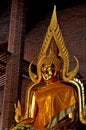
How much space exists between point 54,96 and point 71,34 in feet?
12.9

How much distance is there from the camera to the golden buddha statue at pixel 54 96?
549 cm

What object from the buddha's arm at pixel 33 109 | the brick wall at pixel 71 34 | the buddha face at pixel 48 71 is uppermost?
the brick wall at pixel 71 34

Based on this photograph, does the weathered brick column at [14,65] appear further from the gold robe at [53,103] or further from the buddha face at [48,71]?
the buddha face at [48,71]

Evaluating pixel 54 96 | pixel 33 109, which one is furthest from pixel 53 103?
pixel 33 109

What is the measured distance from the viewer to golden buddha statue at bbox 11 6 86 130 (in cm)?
549

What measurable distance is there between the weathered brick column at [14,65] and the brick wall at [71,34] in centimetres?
252

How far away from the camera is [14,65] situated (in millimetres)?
6777

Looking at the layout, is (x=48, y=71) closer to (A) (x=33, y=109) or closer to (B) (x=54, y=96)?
(B) (x=54, y=96)

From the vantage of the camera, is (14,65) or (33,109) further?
(14,65)

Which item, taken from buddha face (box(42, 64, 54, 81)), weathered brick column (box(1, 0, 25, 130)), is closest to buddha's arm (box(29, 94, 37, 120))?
buddha face (box(42, 64, 54, 81))

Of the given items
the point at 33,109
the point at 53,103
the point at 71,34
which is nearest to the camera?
the point at 53,103

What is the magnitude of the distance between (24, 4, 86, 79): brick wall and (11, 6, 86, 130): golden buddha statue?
2850mm

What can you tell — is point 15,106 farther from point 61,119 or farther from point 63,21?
point 63,21

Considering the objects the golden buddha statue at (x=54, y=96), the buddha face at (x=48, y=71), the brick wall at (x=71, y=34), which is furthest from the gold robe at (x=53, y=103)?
→ the brick wall at (x=71, y=34)
